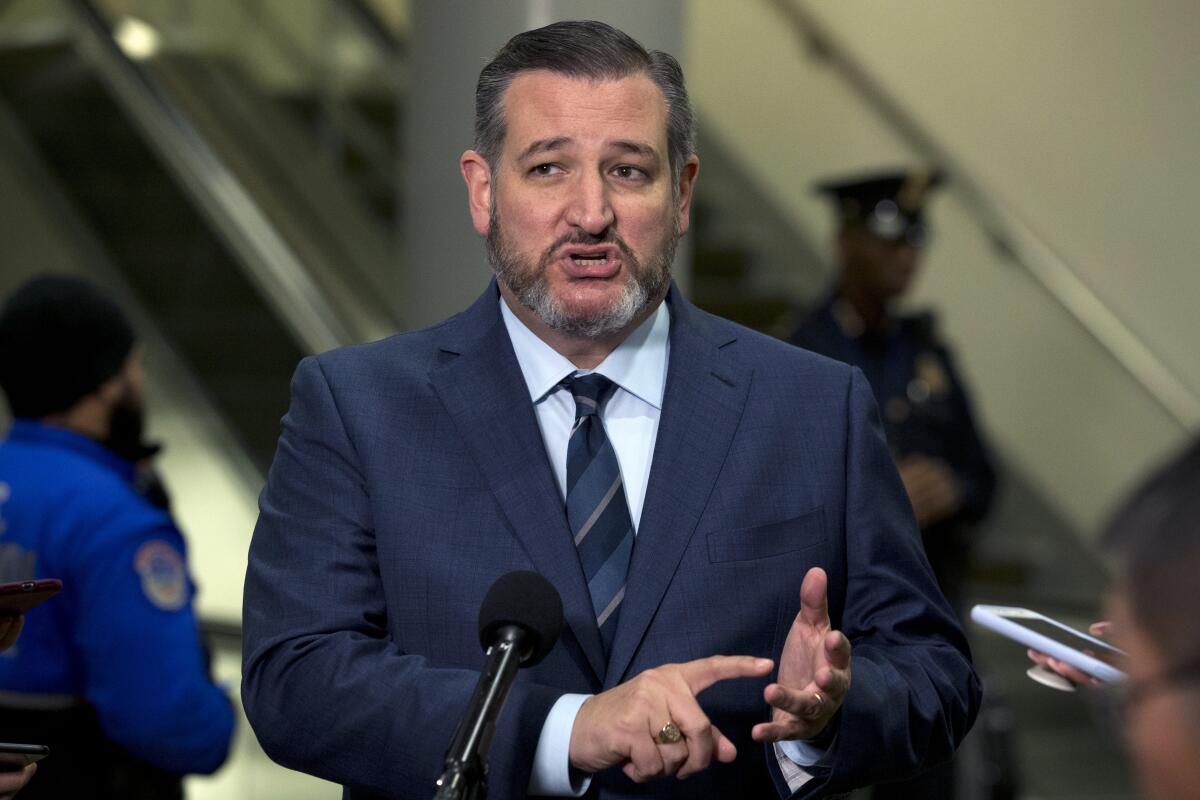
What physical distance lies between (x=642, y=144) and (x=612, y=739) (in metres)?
0.72

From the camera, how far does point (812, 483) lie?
199cm

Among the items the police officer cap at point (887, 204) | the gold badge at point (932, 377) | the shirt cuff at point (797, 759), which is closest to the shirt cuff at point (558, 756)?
the shirt cuff at point (797, 759)

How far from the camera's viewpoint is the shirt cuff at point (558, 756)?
1.75 meters

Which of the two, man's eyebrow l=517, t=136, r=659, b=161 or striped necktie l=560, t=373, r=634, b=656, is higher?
man's eyebrow l=517, t=136, r=659, b=161

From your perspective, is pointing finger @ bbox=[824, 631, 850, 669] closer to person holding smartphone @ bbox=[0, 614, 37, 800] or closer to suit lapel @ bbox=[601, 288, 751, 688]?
suit lapel @ bbox=[601, 288, 751, 688]

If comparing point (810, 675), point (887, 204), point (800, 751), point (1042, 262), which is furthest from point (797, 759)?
point (1042, 262)

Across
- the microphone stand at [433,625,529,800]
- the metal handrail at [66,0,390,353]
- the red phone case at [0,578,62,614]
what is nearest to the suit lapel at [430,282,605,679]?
the microphone stand at [433,625,529,800]

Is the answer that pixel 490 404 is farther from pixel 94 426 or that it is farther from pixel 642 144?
pixel 94 426

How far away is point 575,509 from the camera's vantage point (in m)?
Result: 1.96

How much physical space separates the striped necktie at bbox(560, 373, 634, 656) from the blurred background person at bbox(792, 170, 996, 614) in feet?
7.92

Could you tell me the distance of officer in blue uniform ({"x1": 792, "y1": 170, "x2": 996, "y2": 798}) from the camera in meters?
4.43

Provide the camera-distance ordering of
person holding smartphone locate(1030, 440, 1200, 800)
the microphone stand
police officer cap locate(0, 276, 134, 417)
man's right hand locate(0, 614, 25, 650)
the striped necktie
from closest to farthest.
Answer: person holding smartphone locate(1030, 440, 1200, 800) → the microphone stand → the striped necktie → man's right hand locate(0, 614, 25, 650) → police officer cap locate(0, 276, 134, 417)

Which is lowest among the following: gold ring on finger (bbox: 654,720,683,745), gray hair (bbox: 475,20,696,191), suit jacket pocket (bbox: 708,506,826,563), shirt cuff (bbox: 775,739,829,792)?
shirt cuff (bbox: 775,739,829,792)

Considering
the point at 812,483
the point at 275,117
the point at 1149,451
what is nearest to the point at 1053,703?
the point at 1149,451
